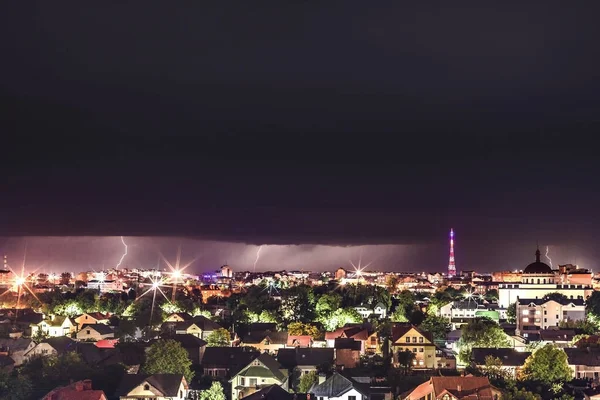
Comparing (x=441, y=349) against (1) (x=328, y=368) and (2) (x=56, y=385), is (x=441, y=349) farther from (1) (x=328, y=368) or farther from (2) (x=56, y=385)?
(2) (x=56, y=385)

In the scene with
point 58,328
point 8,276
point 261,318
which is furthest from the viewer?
point 8,276

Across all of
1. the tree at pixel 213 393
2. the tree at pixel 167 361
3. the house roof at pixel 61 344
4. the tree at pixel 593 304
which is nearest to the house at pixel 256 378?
the tree at pixel 213 393

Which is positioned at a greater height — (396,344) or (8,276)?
(8,276)

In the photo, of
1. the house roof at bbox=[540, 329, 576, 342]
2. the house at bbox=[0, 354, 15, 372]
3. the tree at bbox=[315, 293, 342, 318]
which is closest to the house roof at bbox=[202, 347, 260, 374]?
the house at bbox=[0, 354, 15, 372]

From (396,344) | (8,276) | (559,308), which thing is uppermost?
(8,276)

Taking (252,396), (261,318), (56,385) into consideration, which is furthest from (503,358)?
(261,318)

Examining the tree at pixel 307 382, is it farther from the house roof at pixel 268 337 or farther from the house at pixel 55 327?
the house at pixel 55 327

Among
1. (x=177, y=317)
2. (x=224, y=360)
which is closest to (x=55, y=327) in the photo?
(x=177, y=317)
